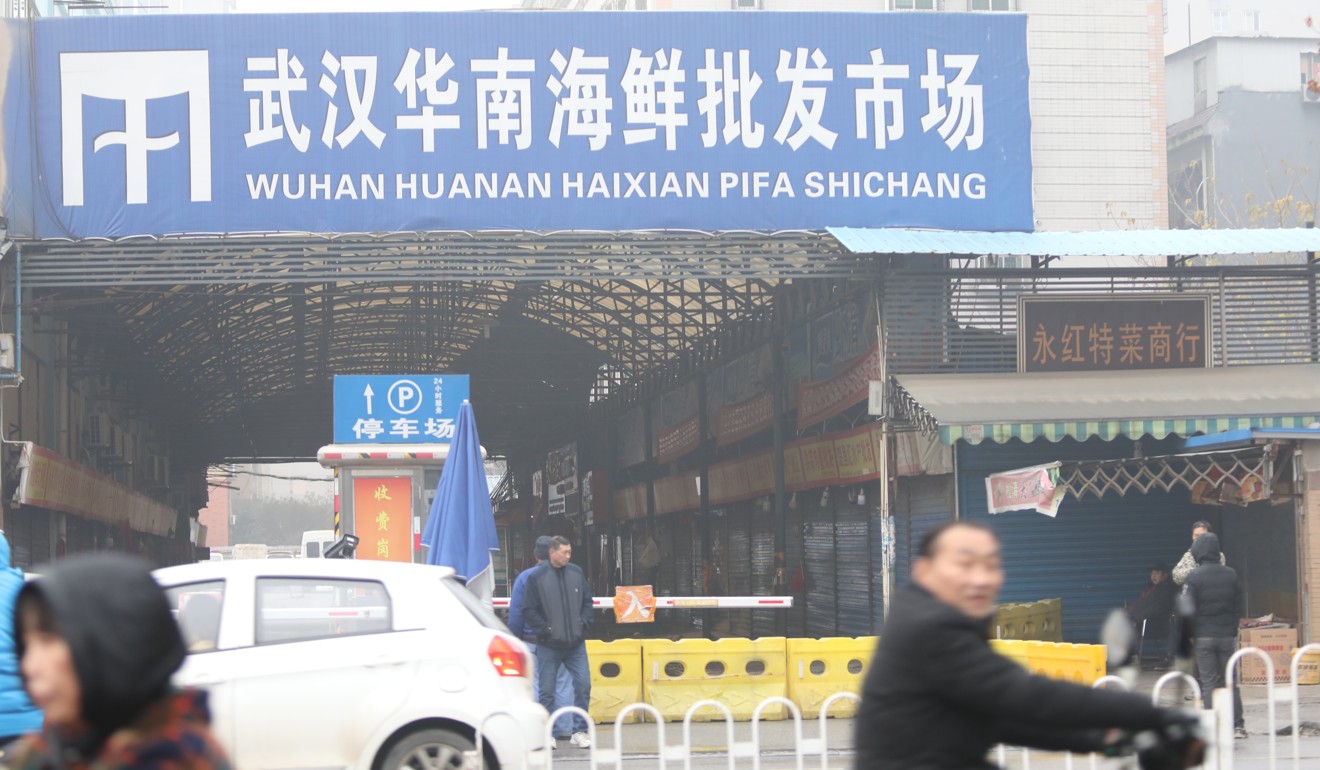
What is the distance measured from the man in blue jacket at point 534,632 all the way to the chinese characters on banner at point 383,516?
10.8ft

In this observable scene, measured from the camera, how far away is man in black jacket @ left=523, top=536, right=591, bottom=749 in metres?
13.3

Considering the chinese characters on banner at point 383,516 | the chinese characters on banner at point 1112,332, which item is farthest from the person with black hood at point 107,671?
the chinese characters on banner at point 1112,332

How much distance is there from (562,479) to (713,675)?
34.4 meters

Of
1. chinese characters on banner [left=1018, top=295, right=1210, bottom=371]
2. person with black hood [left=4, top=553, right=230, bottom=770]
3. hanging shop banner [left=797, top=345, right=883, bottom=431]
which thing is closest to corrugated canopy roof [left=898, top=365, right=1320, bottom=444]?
chinese characters on banner [left=1018, top=295, right=1210, bottom=371]

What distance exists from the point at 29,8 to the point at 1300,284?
15139 mm

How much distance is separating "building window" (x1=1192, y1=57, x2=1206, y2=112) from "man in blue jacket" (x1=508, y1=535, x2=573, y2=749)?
4572cm

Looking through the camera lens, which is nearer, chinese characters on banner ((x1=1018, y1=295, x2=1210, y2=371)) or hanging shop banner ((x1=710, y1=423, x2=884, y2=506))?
chinese characters on banner ((x1=1018, y1=295, x2=1210, y2=371))

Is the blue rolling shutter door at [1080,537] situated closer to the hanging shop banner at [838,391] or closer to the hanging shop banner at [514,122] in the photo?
the hanging shop banner at [838,391]

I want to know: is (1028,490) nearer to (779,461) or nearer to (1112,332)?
(1112,332)

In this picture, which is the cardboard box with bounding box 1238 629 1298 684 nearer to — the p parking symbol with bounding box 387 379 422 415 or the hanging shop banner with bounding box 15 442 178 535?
the p parking symbol with bounding box 387 379 422 415

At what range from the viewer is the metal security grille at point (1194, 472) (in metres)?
16.5

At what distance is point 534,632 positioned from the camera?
13344 millimetres

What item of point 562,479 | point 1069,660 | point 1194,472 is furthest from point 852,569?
point 562,479

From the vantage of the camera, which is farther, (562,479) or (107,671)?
(562,479)
